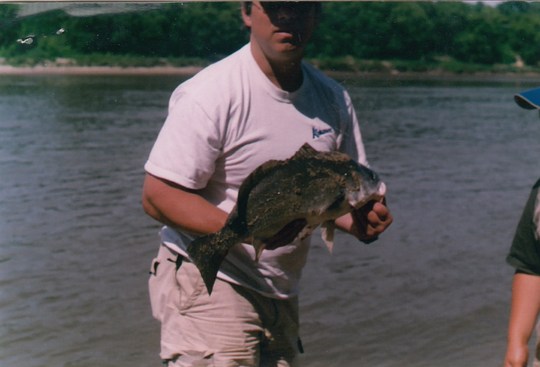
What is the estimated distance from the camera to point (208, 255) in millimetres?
3453

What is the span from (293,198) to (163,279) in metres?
0.94

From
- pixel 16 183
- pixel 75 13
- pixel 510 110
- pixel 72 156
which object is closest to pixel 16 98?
pixel 72 156

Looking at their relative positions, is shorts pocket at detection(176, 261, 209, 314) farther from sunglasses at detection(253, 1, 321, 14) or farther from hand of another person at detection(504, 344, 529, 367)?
hand of another person at detection(504, 344, 529, 367)

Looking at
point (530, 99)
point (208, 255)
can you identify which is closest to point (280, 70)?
point (208, 255)

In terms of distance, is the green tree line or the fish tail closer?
the fish tail

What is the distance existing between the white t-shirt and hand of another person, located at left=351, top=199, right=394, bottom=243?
34cm

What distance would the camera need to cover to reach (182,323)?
3.87m

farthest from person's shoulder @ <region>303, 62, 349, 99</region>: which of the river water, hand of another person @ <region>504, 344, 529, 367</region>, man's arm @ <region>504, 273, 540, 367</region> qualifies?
hand of another person @ <region>504, 344, 529, 367</region>

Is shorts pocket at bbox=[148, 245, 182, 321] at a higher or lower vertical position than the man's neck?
lower

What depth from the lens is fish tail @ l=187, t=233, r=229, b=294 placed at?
3.43 metres

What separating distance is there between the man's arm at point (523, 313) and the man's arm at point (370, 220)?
71 cm

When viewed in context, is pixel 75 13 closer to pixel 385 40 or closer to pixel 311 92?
pixel 311 92

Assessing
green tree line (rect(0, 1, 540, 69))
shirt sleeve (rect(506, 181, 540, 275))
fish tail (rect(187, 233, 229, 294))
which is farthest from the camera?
green tree line (rect(0, 1, 540, 69))

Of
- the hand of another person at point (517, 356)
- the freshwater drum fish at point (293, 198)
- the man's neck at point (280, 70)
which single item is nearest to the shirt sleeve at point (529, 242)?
the hand of another person at point (517, 356)
